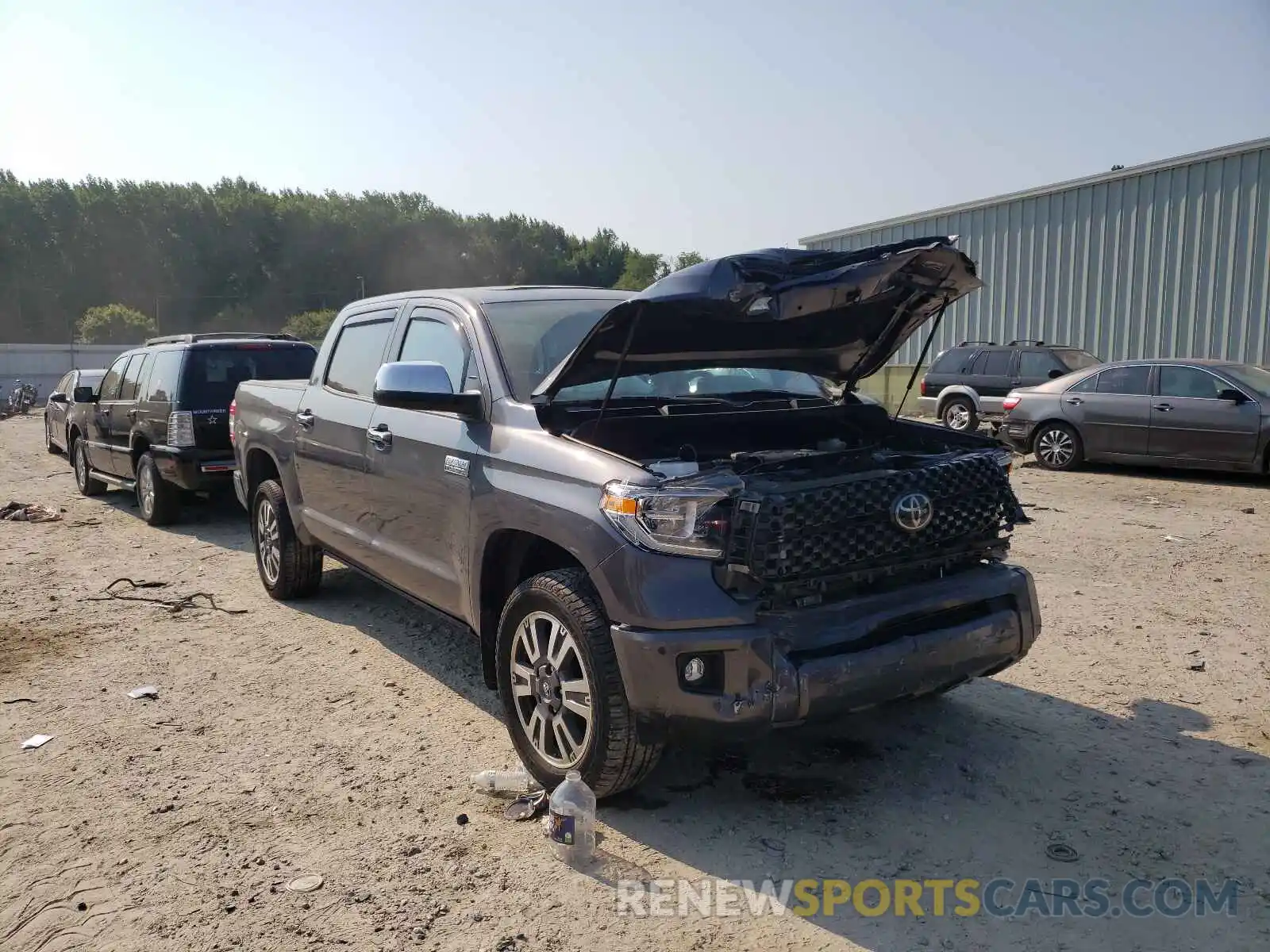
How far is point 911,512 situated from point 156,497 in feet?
29.2

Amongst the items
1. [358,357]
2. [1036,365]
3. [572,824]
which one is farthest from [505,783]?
[1036,365]

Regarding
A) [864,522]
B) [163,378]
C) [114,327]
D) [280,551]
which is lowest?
[280,551]

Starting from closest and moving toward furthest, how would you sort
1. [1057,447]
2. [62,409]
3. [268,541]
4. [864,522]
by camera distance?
[864,522], [268,541], [1057,447], [62,409]

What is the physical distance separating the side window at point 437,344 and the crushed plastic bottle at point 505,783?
5.45 ft

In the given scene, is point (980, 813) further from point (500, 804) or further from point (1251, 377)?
point (1251, 377)

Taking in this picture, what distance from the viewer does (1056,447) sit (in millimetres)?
→ 13211

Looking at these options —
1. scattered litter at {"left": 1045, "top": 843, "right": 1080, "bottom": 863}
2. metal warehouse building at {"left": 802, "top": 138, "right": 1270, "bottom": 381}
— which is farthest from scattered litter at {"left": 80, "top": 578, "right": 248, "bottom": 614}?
metal warehouse building at {"left": 802, "top": 138, "right": 1270, "bottom": 381}

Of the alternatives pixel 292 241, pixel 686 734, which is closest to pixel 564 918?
pixel 686 734

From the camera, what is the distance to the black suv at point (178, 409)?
31.8ft

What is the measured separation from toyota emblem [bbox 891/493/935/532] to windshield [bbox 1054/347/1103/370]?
13765 millimetres

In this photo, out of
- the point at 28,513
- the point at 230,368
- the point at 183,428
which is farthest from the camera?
the point at 28,513

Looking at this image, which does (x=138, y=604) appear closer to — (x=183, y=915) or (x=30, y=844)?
(x=30, y=844)

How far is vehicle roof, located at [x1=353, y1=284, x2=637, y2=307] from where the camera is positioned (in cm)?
487

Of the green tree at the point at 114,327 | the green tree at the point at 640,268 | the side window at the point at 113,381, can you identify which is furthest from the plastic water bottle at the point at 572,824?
the green tree at the point at 640,268
